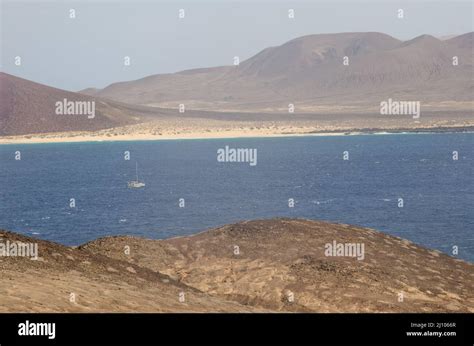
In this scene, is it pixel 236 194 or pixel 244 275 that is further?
pixel 236 194

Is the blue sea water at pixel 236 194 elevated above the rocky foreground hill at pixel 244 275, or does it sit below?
below

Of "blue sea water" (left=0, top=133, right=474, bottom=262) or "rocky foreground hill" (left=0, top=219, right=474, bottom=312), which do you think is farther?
"blue sea water" (left=0, top=133, right=474, bottom=262)

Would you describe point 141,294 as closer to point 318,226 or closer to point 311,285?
point 311,285

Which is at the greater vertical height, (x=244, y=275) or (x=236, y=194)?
(x=244, y=275)

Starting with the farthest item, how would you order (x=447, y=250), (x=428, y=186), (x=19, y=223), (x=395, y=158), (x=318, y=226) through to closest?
(x=395, y=158)
(x=428, y=186)
(x=19, y=223)
(x=447, y=250)
(x=318, y=226)
